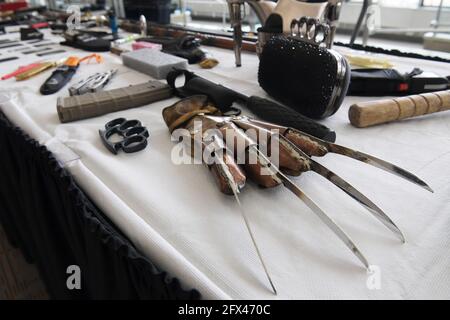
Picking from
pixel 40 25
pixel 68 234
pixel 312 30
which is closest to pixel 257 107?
pixel 312 30

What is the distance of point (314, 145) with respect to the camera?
1.02 ft

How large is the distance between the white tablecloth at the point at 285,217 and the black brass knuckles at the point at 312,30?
121 millimetres

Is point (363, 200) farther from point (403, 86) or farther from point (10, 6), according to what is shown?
point (10, 6)

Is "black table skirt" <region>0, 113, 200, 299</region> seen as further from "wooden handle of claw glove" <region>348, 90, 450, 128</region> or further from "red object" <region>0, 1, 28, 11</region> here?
"red object" <region>0, 1, 28, 11</region>

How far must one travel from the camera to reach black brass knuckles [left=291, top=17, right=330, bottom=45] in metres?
0.44

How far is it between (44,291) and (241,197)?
0.68m

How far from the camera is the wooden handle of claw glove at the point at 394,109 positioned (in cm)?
40

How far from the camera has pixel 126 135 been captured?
0.40m

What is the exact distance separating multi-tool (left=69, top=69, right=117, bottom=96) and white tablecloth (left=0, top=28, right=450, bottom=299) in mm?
125

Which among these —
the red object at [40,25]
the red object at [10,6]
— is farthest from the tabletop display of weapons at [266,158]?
the red object at [10,6]

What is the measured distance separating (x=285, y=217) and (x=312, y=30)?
30cm

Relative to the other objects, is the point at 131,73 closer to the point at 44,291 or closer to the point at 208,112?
the point at 208,112

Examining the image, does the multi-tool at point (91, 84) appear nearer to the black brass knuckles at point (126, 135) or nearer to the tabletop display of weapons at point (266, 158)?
the black brass knuckles at point (126, 135)
